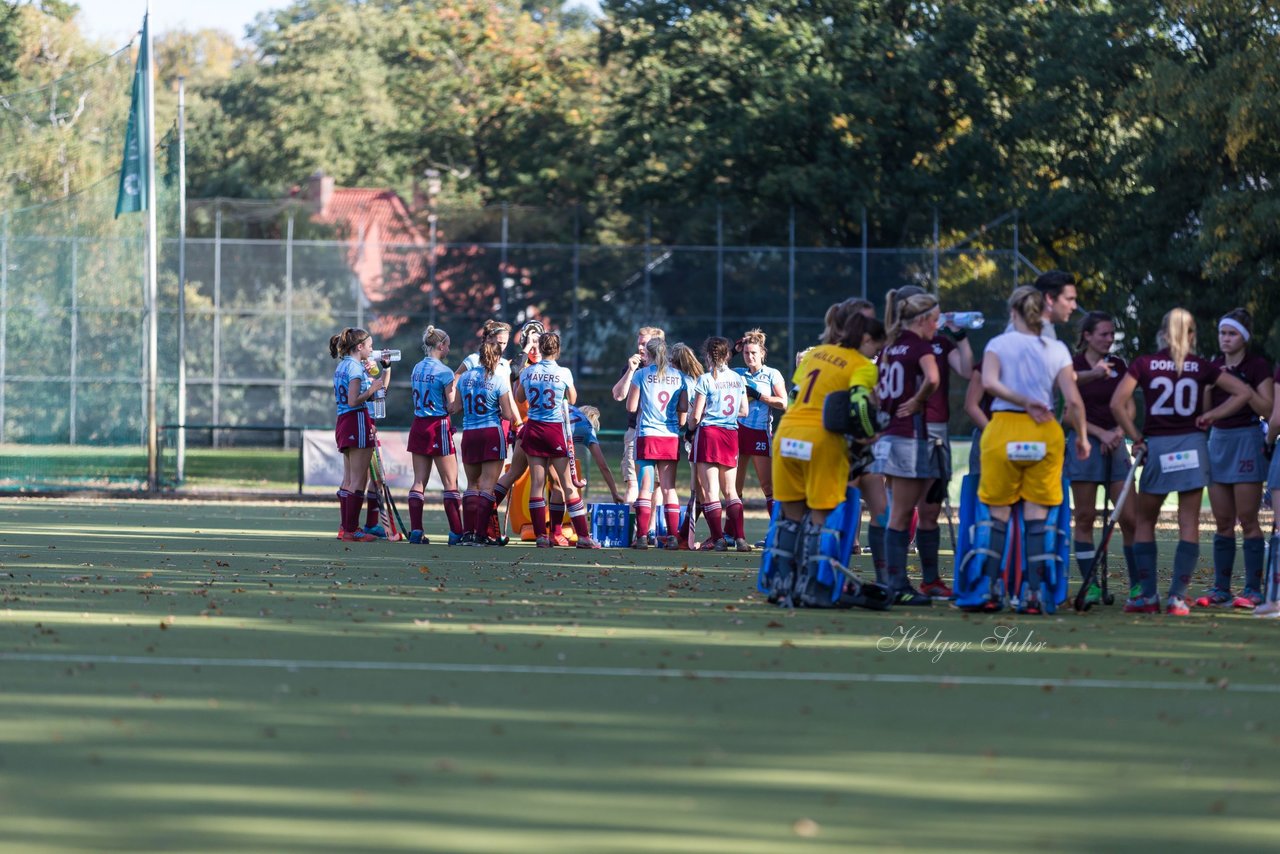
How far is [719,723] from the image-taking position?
6.88 metres

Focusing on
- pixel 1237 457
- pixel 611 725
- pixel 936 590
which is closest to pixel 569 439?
pixel 936 590

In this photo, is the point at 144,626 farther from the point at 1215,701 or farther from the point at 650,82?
the point at 650,82

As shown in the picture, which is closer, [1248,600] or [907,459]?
[907,459]

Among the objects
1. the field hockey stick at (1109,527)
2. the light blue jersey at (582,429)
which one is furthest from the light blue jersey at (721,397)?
the field hockey stick at (1109,527)

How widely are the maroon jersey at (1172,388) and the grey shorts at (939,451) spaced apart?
119 cm

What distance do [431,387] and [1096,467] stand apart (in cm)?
687

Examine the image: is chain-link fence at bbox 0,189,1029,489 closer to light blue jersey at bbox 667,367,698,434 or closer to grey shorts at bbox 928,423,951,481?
light blue jersey at bbox 667,367,698,434

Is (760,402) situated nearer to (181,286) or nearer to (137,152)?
(137,152)

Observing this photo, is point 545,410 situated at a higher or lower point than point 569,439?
higher

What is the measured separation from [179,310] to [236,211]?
26.6 feet

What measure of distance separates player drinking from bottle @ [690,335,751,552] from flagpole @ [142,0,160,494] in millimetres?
14737

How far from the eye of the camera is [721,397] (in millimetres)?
16453

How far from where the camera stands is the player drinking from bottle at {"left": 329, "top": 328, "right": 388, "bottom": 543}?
16734mm

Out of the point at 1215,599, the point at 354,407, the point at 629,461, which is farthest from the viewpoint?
the point at 629,461
